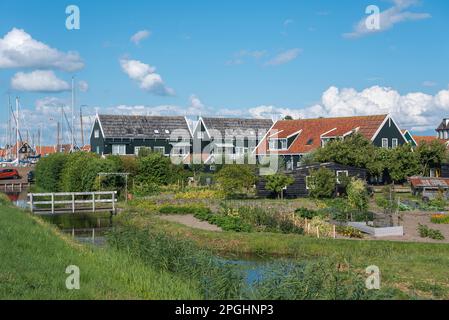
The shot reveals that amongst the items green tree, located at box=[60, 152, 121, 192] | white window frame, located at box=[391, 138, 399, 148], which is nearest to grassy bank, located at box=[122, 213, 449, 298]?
green tree, located at box=[60, 152, 121, 192]

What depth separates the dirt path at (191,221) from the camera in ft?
85.3

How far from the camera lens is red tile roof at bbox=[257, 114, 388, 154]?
5222cm

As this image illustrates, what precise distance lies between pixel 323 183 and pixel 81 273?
25.2m

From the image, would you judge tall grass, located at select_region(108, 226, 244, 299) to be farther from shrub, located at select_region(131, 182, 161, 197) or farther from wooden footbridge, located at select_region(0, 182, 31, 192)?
wooden footbridge, located at select_region(0, 182, 31, 192)

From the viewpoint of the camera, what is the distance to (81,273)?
13.0 meters

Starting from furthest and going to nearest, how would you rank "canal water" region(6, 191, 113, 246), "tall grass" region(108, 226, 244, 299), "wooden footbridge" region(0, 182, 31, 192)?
"wooden footbridge" region(0, 182, 31, 192)
"canal water" region(6, 191, 113, 246)
"tall grass" region(108, 226, 244, 299)

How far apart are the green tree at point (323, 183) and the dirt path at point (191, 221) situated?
9376 mm

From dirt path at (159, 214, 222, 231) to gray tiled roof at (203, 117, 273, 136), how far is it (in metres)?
35.3

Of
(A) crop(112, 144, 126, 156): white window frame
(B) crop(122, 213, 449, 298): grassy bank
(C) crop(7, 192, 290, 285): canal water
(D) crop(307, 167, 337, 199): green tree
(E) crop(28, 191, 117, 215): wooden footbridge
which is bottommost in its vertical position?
(C) crop(7, 192, 290, 285): canal water

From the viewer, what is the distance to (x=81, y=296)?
10.6 meters

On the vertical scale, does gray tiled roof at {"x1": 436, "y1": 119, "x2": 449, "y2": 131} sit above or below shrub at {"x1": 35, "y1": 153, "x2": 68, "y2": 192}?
above

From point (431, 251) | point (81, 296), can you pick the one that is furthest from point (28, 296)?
point (431, 251)

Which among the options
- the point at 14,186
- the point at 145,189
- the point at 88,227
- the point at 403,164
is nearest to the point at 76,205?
the point at 88,227
